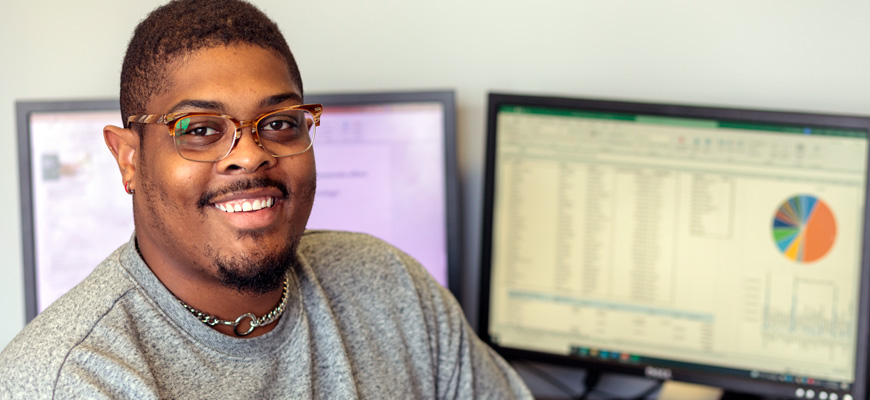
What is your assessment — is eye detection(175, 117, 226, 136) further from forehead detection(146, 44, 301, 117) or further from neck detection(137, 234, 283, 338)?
neck detection(137, 234, 283, 338)

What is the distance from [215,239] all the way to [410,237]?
634mm

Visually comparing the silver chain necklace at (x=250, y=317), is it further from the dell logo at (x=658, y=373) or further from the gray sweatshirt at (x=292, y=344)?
the dell logo at (x=658, y=373)

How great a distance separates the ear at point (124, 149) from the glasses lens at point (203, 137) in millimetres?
80

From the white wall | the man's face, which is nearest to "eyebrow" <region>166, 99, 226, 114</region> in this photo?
the man's face

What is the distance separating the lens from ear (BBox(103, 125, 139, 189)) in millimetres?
917

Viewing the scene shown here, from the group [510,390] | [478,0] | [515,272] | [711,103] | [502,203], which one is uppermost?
[478,0]

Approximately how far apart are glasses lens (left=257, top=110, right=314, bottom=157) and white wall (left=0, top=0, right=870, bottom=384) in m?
0.63

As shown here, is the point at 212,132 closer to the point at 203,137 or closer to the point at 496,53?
the point at 203,137

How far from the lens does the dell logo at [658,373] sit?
134 centimetres

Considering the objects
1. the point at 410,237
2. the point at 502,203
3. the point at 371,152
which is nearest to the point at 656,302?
the point at 502,203

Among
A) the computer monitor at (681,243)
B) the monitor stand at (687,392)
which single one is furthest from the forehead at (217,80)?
the monitor stand at (687,392)

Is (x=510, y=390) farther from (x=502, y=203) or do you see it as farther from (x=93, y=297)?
(x=93, y=297)

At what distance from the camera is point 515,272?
1416 mm

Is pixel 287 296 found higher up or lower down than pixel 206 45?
lower down
